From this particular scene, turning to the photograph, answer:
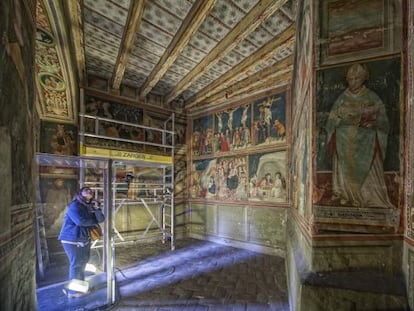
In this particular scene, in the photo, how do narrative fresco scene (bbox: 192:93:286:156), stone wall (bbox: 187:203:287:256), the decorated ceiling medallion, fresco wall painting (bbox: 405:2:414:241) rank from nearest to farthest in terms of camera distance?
fresco wall painting (bbox: 405:2:414:241) < the decorated ceiling medallion < stone wall (bbox: 187:203:287:256) < narrative fresco scene (bbox: 192:93:286:156)

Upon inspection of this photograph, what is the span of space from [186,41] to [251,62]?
1743mm

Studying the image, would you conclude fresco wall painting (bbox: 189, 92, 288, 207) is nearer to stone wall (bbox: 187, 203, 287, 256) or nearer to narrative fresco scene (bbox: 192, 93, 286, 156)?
narrative fresco scene (bbox: 192, 93, 286, 156)

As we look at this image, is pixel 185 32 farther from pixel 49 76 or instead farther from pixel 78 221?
pixel 78 221

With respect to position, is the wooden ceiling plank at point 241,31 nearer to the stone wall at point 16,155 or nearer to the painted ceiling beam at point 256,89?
the painted ceiling beam at point 256,89

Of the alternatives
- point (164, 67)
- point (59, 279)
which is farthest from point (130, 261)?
point (164, 67)

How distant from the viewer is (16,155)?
5.67 feet

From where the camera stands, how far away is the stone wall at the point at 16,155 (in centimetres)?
148

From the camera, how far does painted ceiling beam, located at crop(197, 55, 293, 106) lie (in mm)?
5319

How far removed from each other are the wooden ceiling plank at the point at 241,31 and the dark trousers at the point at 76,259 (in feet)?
15.8

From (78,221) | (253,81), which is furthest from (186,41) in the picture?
(78,221)

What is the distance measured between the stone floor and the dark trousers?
37cm

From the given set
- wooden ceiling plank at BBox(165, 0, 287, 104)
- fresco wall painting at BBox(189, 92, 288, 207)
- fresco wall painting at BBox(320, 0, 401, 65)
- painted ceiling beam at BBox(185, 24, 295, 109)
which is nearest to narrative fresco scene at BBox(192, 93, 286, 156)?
fresco wall painting at BBox(189, 92, 288, 207)

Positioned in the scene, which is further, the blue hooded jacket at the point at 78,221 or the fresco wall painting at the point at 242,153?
the fresco wall painting at the point at 242,153

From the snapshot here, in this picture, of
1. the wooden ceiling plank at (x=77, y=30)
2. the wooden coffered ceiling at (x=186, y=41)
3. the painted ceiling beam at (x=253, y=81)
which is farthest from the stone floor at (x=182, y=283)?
the painted ceiling beam at (x=253, y=81)
